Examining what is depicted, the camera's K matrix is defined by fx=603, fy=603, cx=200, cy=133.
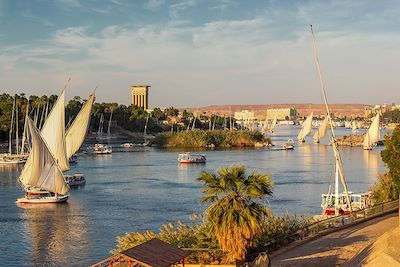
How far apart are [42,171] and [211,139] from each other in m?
55.6

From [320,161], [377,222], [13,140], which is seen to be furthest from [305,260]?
[13,140]

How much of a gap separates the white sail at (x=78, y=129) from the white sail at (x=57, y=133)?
529 centimetres

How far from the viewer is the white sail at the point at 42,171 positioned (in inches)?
1406

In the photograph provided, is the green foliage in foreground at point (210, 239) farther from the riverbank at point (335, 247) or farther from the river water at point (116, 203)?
the river water at point (116, 203)

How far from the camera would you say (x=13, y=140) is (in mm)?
78188

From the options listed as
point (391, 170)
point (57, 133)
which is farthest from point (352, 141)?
point (391, 170)

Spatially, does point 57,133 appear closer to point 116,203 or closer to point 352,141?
point 116,203

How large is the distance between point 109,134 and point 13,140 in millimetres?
27999

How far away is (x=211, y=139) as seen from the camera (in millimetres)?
90625

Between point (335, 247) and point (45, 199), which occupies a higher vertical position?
point (335, 247)

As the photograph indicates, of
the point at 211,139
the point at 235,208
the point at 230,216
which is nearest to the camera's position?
the point at 230,216

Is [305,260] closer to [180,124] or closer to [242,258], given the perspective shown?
[242,258]

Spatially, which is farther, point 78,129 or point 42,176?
point 78,129

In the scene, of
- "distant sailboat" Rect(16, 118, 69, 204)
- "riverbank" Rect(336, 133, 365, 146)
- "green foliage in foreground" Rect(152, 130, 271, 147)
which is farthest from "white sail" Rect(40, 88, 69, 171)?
"riverbank" Rect(336, 133, 365, 146)
